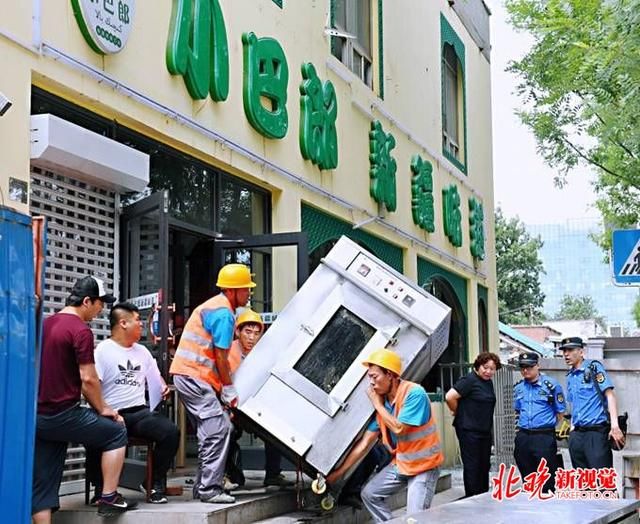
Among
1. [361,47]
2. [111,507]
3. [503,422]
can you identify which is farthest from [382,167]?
[111,507]

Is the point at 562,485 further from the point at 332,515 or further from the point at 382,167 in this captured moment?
the point at 382,167

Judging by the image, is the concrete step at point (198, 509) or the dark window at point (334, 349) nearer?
the concrete step at point (198, 509)

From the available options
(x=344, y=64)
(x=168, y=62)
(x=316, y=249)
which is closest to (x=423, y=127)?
(x=344, y=64)

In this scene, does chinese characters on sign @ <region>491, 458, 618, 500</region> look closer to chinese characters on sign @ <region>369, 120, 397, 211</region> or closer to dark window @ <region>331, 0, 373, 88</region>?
chinese characters on sign @ <region>369, 120, 397, 211</region>

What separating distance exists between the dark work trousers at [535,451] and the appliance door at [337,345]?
8.87 feet

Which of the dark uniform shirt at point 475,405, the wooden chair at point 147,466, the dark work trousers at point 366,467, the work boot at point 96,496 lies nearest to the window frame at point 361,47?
the dark uniform shirt at point 475,405

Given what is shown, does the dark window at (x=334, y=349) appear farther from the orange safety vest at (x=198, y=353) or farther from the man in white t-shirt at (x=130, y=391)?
the man in white t-shirt at (x=130, y=391)

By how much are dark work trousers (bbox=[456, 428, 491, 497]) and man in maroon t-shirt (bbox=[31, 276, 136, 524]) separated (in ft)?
13.4

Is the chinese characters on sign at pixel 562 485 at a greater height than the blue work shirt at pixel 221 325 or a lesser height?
lesser

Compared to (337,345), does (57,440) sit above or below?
below

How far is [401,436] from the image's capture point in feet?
23.4

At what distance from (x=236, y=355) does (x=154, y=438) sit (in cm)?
122

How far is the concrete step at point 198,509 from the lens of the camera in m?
6.48

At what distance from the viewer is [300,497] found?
26.0 ft
